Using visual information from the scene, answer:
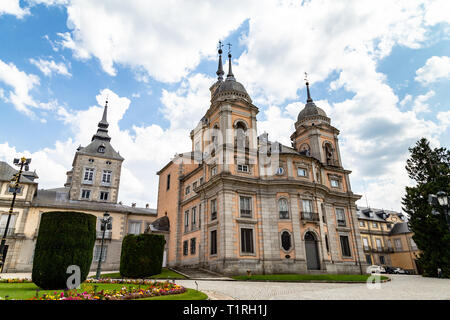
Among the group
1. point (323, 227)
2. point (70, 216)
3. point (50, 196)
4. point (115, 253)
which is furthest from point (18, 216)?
point (323, 227)

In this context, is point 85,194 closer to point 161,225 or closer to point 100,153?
point 100,153

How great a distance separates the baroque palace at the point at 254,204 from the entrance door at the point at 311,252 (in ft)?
0.31

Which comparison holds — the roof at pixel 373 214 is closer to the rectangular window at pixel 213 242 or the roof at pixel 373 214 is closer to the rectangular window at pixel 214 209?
the rectangular window at pixel 214 209

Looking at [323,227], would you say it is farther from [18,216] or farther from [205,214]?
[18,216]

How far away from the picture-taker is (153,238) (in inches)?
885

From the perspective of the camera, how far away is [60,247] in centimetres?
1337

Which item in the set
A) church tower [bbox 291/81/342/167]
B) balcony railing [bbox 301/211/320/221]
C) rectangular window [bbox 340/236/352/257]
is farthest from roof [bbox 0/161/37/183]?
rectangular window [bbox 340/236/352/257]

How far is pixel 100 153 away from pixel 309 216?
33.4 metres

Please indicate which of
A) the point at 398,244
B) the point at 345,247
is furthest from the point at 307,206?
the point at 398,244

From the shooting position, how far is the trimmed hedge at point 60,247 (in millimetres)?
12883

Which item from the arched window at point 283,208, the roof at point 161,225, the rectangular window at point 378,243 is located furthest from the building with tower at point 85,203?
the rectangular window at point 378,243

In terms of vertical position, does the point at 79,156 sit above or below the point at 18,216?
above
